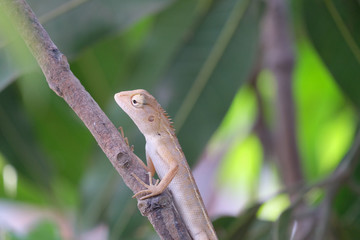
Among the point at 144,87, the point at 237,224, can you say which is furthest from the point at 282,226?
the point at 144,87

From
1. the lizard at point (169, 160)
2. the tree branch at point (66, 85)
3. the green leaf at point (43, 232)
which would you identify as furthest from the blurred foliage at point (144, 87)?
the tree branch at point (66, 85)

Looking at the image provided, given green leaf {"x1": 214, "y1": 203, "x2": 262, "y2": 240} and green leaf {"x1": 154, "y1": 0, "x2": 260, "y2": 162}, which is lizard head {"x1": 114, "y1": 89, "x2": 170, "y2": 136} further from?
green leaf {"x1": 214, "y1": 203, "x2": 262, "y2": 240}

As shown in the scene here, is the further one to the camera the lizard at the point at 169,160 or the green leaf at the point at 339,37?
the green leaf at the point at 339,37

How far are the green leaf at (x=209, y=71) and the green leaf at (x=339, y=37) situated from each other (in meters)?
0.18

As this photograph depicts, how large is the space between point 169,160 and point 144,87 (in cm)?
56

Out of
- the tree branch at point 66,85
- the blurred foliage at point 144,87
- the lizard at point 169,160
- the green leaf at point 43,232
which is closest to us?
the tree branch at point 66,85

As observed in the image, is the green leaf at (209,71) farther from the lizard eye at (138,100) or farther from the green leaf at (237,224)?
the lizard eye at (138,100)

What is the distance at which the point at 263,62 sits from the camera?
2.17 m

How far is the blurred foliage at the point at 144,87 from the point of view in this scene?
1.44 meters

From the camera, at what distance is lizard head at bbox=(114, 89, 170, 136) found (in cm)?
120

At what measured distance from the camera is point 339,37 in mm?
1578

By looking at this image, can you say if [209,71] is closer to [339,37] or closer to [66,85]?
[339,37]

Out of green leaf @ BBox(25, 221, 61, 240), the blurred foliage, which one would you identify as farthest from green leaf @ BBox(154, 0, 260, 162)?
green leaf @ BBox(25, 221, 61, 240)

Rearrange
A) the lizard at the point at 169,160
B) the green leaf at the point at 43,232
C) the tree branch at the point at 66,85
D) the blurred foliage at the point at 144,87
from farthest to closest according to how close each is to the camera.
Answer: the green leaf at the point at 43,232 < the blurred foliage at the point at 144,87 < the lizard at the point at 169,160 < the tree branch at the point at 66,85
